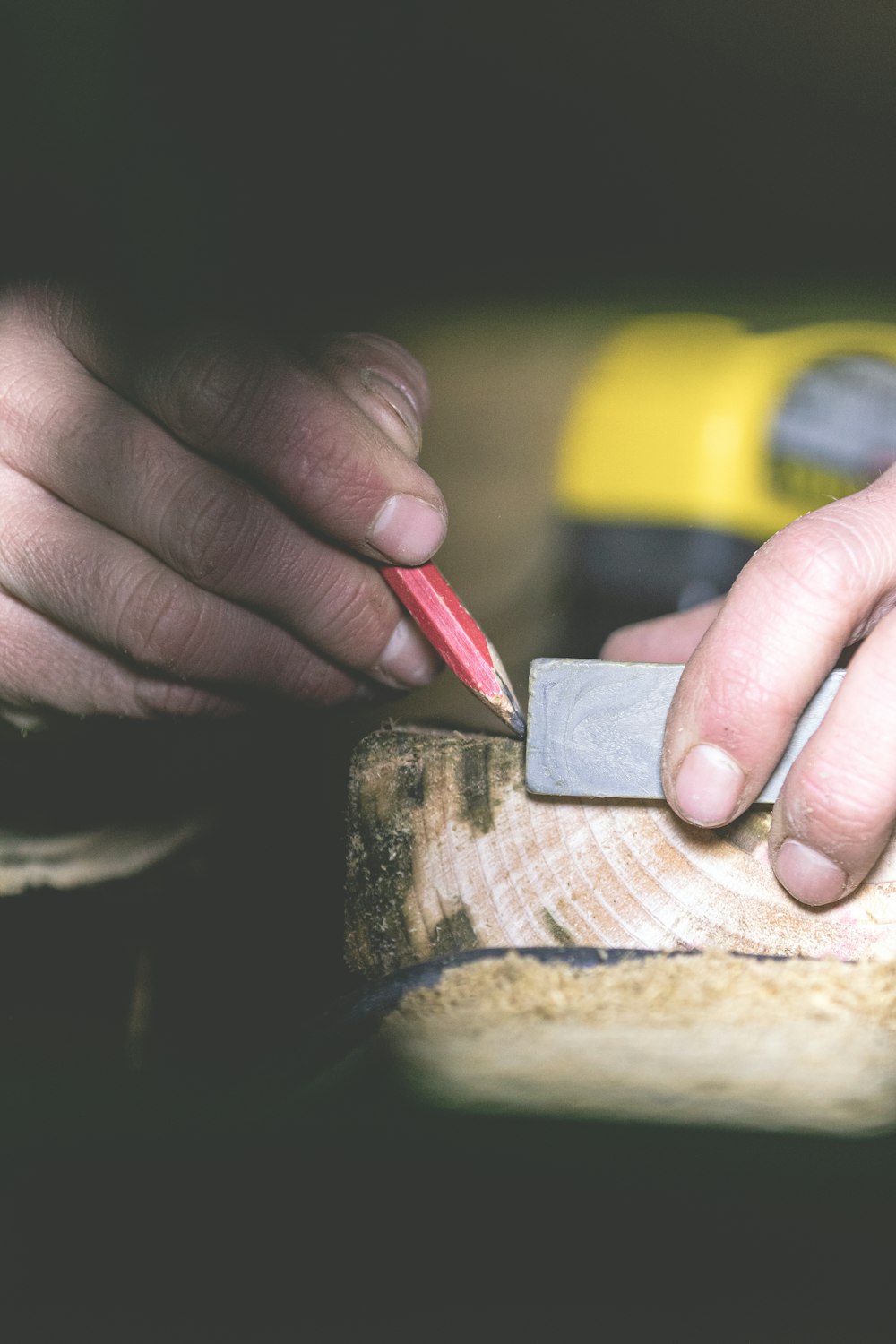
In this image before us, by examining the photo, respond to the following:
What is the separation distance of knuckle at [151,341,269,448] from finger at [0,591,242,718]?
0.75 ft

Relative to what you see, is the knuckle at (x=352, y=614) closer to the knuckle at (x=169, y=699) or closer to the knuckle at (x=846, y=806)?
the knuckle at (x=169, y=699)

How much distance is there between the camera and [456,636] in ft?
2.12

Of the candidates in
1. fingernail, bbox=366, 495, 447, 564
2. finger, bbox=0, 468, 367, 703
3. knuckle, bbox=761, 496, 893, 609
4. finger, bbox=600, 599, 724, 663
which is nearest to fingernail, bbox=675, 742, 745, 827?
knuckle, bbox=761, 496, 893, 609

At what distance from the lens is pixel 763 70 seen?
4.93 ft

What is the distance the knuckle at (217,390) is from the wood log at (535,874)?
0.78 feet

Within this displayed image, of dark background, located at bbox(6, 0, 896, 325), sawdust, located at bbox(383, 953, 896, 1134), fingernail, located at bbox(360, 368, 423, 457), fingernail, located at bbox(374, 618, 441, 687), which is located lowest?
sawdust, located at bbox(383, 953, 896, 1134)

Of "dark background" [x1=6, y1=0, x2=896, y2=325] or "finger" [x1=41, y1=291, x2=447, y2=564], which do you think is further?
"dark background" [x1=6, y1=0, x2=896, y2=325]

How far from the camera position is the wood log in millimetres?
546

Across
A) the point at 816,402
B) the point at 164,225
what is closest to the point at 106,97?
the point at 164,225

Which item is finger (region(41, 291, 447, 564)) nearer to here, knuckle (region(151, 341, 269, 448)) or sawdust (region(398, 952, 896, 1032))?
knuckle (region(151, 341, 269, 448))

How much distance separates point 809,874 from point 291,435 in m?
0.40

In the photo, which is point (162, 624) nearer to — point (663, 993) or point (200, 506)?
point (200, 506)

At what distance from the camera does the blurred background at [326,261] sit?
70cm

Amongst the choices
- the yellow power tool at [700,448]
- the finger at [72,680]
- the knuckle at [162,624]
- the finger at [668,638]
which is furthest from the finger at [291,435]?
the yellow power tool at [700,448]
